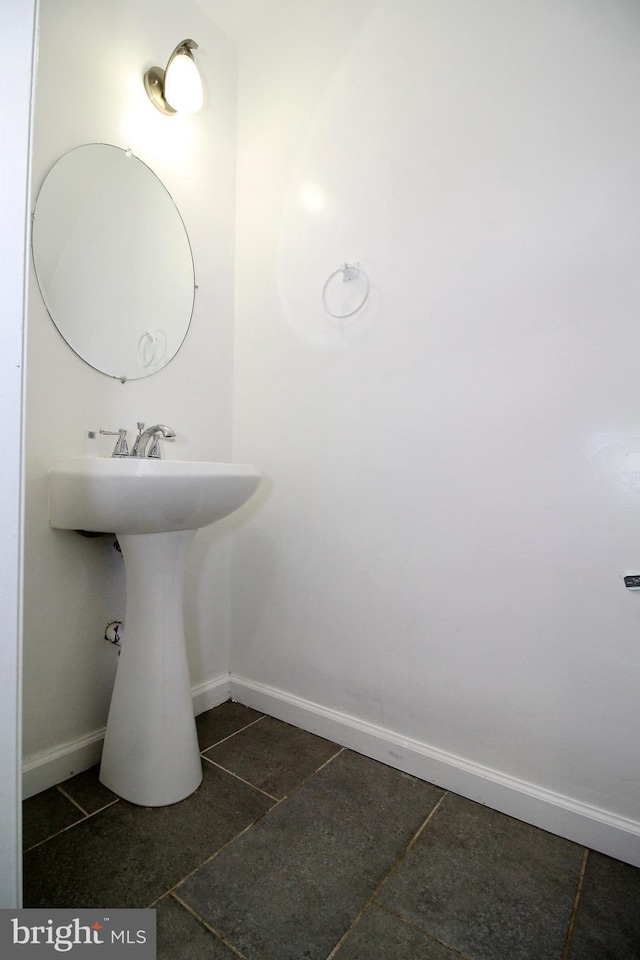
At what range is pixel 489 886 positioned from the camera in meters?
0.95

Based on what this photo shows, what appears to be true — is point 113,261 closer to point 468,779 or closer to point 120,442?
point 120,442

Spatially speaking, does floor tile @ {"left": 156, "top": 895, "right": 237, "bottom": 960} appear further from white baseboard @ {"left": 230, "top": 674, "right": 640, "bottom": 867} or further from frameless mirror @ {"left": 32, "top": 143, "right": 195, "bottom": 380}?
frameless mirror @ {"left": 32, "top": 143, "right": 195, "bottom": 380}

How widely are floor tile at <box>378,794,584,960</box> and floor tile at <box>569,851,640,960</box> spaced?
3cm

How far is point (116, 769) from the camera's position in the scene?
Result: 1208 mm

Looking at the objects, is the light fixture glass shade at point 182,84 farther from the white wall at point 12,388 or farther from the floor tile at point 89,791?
the floor tile at point 89,791

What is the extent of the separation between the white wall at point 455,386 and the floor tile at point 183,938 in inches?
27.4

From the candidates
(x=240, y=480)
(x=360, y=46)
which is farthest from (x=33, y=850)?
(x=360, y=46)

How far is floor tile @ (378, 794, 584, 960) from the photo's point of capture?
84 cm

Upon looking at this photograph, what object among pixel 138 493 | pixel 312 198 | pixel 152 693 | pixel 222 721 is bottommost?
pixel 222 721

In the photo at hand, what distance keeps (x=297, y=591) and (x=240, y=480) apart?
0.56m

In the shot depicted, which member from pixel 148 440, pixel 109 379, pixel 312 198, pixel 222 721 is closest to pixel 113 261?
pixel 109 379

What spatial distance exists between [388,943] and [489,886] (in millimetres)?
263

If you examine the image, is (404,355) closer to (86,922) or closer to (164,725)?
(164,725)

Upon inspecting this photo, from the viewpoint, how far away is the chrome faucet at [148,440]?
134 cm
